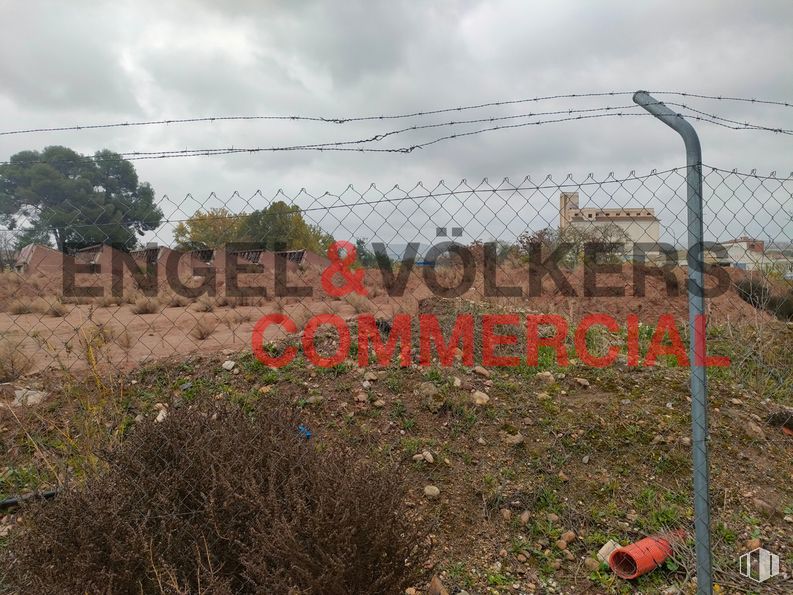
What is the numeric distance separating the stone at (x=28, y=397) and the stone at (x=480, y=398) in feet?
Answer: 10.4

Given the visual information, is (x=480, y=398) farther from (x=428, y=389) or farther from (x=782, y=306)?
(x=782, y=306)

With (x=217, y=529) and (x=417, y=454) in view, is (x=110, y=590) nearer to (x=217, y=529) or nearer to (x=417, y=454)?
(x=217, y=529)

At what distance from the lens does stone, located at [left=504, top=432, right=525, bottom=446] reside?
12.2ft

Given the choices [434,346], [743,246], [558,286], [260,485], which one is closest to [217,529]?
[260,485]

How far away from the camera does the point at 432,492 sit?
328 centimetres

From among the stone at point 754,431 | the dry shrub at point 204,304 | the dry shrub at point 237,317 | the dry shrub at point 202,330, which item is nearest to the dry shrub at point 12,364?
the dry shrub at point 202,330

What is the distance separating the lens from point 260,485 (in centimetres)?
231

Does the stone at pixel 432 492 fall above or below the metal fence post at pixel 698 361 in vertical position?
below

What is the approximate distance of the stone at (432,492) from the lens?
129 inches

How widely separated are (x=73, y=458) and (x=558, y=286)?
8.82 metres

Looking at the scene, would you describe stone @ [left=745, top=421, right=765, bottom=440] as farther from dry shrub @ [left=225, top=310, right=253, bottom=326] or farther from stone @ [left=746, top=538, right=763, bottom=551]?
dry shrub @ [left=225, top=310, right=253, bottom=326]

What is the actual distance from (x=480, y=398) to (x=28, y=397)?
3.35 metres

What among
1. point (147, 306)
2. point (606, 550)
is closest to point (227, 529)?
point (606, 550)

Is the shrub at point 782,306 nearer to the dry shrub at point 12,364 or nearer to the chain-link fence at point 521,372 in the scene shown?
the chain-link fence at point 521,372
